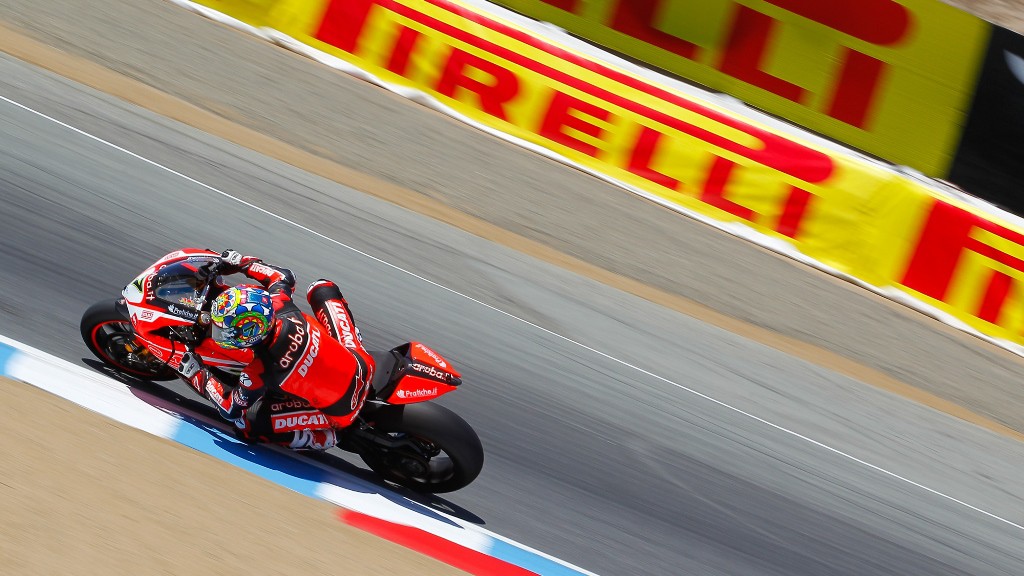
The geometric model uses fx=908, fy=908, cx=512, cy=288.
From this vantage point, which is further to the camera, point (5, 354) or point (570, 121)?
point (570, 121)

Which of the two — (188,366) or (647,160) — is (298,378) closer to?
(188,366)

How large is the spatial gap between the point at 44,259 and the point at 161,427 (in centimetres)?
248

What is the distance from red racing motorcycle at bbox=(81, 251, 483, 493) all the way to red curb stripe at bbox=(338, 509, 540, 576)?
0.48m

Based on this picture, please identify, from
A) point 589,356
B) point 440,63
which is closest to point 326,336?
point 589,356

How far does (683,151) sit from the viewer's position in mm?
11289

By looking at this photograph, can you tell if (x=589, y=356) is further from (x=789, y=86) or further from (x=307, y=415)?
(x=789, y=86)

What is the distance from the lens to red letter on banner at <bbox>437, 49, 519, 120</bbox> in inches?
449

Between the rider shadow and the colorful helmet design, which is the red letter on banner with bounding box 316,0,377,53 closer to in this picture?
the rider shadow

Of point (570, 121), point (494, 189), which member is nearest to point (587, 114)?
point (570, 121)

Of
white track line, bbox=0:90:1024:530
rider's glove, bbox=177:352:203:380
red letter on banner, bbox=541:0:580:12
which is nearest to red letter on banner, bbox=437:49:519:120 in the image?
red letter on banner, bbox=541:0:580:12

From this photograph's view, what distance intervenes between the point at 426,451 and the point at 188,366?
5.23 ft

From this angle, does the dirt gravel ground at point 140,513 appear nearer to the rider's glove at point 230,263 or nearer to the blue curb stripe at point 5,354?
the blue curb stripe at point 5,354

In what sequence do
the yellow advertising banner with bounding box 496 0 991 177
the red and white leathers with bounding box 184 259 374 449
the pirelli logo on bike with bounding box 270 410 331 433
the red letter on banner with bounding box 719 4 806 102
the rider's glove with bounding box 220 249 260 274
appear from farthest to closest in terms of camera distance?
the red letter on banner with bounding box 719 4 806 102 → the yellow advertising banner with bounding box 496 0 991 177 → the rider's glove with bounding box 220 249 260 274 → the pirelli logo on bike with bounding box 270 410 331 433 → the red and white leathers with bounding box 184 259 374 449

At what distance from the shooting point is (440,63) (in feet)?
37.4
